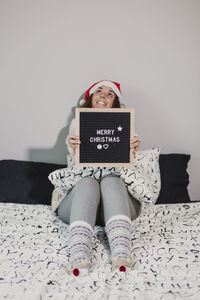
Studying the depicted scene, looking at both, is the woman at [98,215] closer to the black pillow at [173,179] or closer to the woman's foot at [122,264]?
the woman's foot at [122,264]

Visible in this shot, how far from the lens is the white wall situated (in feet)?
6.99

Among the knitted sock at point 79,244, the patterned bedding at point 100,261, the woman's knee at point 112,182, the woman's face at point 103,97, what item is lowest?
the patterned bedding at point 100,261

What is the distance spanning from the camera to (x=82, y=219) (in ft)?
4.15

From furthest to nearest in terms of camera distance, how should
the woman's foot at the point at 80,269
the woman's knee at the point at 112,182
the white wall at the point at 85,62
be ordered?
the white wall at the point at 85,62 < the woman's knee at the point at 112,182 < the woman's foot at the point at 80,269

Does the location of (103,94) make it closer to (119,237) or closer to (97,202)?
(97,202)

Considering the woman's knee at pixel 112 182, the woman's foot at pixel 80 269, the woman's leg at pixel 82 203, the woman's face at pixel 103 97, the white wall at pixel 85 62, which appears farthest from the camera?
the white wall at pixel 85 62

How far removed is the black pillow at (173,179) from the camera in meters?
1.95

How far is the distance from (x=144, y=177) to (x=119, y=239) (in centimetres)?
49

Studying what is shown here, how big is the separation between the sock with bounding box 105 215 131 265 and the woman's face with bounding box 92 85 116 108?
0.77 metres

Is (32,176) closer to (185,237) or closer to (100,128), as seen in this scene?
(100,128)

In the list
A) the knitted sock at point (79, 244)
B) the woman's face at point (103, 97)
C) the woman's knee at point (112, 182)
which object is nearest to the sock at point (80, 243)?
the knitted sock at point (79, 244)

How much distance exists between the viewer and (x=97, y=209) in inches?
58.5

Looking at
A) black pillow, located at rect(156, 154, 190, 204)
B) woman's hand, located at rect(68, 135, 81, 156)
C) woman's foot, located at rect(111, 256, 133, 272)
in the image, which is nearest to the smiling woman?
woman's hand, located at rect(68, 135, 81, 156)

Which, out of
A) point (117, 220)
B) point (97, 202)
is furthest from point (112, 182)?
point (117, 220)
